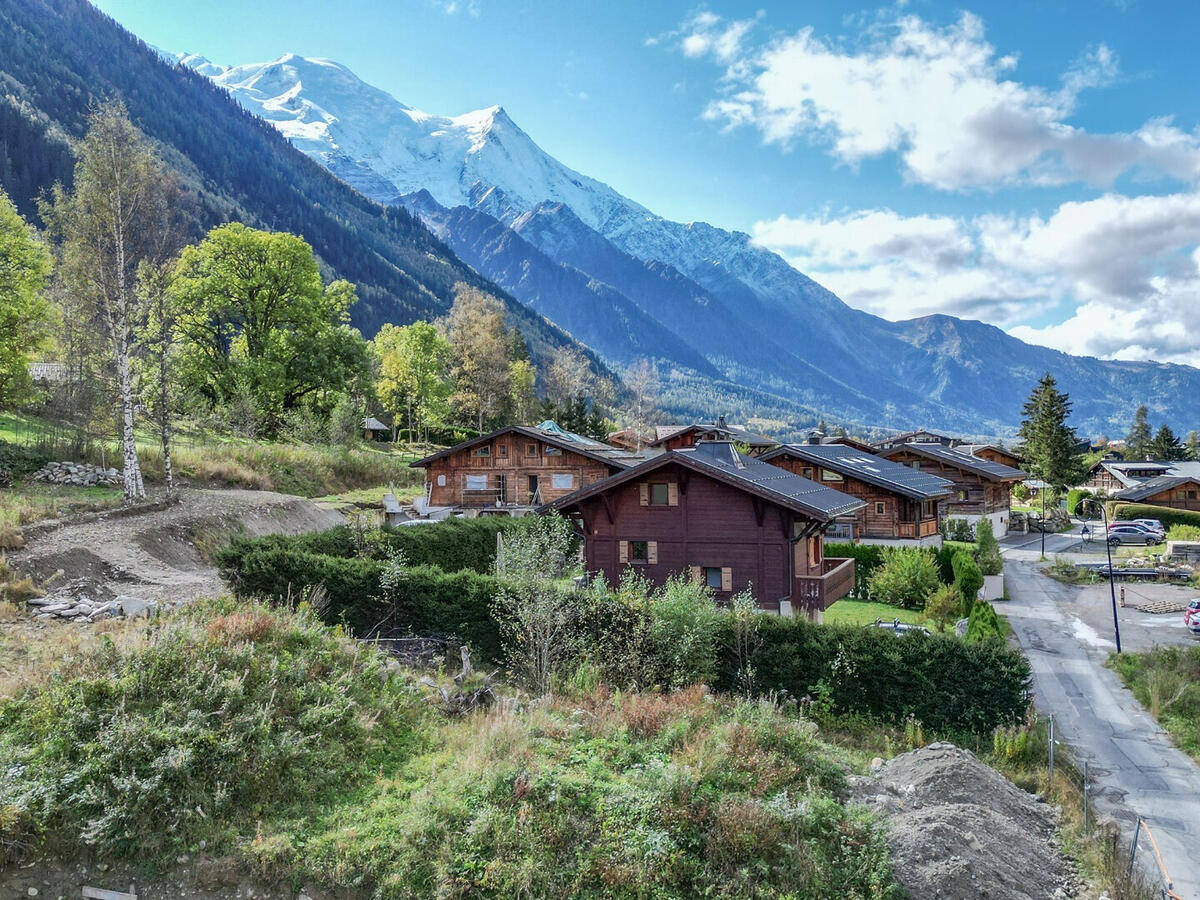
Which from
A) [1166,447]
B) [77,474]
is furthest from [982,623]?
[1166,447]

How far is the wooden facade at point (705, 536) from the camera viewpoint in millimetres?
25250

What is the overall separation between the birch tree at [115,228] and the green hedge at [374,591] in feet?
32.9

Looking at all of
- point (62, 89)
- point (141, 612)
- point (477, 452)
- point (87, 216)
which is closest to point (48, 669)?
point (141, 612)

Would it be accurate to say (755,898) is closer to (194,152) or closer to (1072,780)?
(1072,780)

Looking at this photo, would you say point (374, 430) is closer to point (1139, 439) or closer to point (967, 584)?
point (967, 584)

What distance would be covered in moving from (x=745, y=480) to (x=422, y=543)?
41.9 feet

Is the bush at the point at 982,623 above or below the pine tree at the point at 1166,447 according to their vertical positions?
below

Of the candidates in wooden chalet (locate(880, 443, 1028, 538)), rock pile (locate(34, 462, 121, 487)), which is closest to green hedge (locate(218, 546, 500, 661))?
rock pile (locate(34, 462, 121, 487))

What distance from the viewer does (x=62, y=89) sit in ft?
516

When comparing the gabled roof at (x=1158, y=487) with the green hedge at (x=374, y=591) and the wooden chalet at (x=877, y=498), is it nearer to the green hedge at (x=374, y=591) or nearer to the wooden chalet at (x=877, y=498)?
the wooden chalet at (x=877, y=498)

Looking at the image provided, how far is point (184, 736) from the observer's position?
10.6 meters

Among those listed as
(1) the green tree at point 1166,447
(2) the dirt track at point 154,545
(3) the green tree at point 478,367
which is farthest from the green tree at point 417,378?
(1) the green tree at point 1166,447

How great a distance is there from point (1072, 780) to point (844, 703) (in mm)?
4985

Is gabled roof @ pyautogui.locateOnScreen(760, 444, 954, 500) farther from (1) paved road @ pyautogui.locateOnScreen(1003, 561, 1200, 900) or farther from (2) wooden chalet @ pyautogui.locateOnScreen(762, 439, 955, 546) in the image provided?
(1) paved road @ pyautogui.locateOnScreen(1003, 561, 1200, 900)
